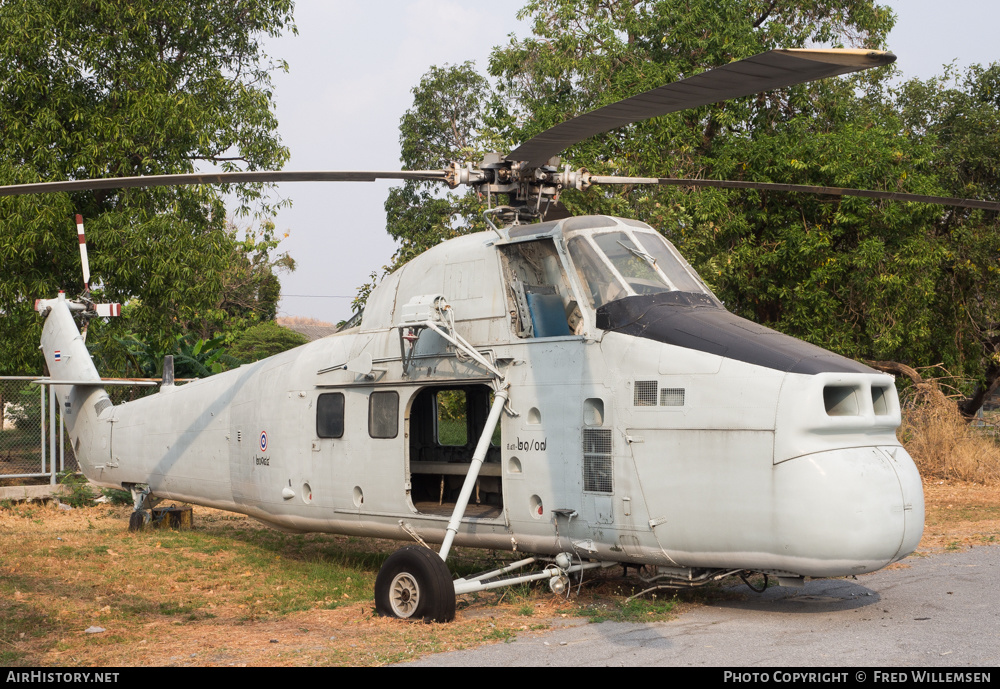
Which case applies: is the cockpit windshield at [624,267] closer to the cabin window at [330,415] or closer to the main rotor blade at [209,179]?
the main rotor blade at [209,179]

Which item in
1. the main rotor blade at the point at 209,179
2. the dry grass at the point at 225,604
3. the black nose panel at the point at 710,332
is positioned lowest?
the dry grass at the point at 225,604

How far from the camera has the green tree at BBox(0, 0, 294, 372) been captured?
56.5 feet

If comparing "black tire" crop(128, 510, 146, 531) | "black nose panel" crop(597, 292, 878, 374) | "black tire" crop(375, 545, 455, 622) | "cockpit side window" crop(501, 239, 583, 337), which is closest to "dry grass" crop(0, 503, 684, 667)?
"black tire" crop(375, 545, 455, 622)

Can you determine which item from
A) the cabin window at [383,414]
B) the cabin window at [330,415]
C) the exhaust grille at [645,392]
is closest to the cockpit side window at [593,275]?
the exhaust grille at [645,392]

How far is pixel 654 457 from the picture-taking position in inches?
290

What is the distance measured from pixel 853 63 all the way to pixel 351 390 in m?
6.12

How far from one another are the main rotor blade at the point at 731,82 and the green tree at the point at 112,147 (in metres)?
12.8

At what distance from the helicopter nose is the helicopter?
1 centimetres

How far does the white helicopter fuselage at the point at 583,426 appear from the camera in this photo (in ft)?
22.0

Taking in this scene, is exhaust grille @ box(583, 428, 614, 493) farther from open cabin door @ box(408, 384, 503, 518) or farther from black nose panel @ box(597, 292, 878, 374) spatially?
open cabin door @ box(408, 384, 503, 518)

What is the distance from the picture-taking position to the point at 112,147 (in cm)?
1794

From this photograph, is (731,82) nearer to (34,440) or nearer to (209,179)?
(209,179)
